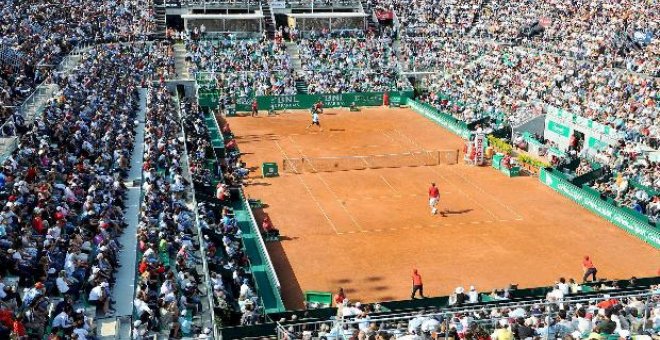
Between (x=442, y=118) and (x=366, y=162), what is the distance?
12562mm

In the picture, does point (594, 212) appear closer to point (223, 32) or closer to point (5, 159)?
point (5, 159)

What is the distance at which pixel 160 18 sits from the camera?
235 feet

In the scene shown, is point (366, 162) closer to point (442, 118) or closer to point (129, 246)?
point (442, 118)

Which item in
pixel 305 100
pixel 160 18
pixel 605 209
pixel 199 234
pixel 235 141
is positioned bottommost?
pixel 235 141

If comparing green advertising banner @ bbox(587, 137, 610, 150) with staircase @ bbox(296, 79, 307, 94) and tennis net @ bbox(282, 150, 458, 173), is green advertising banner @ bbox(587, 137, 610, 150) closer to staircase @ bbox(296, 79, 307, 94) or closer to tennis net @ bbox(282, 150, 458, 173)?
tennis net @ bbox(282, 150, 458, 173)

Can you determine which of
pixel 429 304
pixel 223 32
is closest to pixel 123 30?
pixel 223 32

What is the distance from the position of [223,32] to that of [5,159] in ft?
141

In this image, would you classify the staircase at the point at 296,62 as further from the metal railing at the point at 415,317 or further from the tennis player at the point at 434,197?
the metal railing at the point at 415,317

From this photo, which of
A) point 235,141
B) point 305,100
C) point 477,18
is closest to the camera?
point 235,141

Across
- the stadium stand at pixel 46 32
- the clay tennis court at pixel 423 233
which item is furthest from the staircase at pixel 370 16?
the clay tennis court at pixel 423 233

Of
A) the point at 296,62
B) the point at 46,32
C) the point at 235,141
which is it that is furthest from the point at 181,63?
the point at 235,141

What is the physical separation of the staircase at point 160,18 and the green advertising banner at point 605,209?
39.9 metres

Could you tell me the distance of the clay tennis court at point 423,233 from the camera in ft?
93.7

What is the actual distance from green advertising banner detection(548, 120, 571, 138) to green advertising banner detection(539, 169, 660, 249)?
25.1 feet
